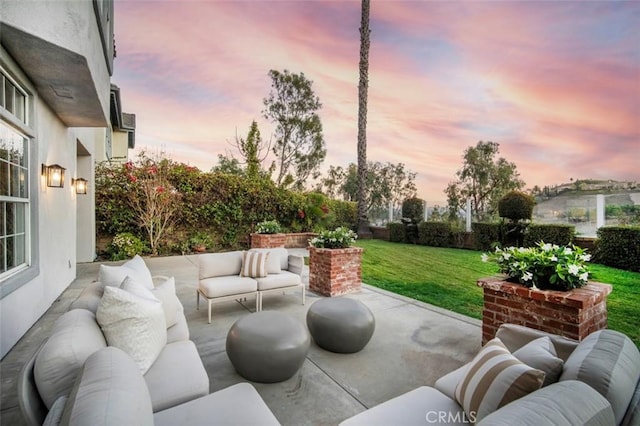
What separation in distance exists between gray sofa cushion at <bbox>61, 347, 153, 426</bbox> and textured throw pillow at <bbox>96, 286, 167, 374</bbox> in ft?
2.17

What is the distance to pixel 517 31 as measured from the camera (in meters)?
6.75

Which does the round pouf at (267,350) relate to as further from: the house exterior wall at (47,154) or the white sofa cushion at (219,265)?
the house exterior wall at (47,154)

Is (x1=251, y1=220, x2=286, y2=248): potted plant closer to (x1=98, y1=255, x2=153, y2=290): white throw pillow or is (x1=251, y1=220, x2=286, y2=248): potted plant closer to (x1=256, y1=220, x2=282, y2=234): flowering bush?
(x1=256, y1=220, x2=282, y2=234): flowering bush

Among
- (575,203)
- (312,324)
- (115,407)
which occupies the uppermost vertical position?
(575,203)

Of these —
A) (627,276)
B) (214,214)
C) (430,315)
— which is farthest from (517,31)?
(214,214)

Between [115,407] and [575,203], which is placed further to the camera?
[575,203]

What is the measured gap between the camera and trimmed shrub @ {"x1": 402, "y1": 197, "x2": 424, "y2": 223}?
14.4 m

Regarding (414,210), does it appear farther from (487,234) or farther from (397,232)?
(487,234)

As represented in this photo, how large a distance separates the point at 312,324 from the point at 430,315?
6.42 ft

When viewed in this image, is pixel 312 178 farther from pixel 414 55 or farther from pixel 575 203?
pixel 575 203

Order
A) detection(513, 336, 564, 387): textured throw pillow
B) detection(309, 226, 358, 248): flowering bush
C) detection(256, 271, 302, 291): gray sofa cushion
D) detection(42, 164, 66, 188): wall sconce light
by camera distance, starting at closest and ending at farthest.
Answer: detection(513, 336, 564, 387): textured throw pillow
detection(42, 164, 66, 188): wall sconce light
detection(256, 271, 302, 291): gray sofa cushion
detection(309, 226, 358, 248): flowering bush

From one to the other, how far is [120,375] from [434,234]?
13.2 metres

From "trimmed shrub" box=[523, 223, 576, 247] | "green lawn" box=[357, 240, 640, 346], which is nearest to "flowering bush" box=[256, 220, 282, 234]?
"green lawn" box=[357, 240, 640, 346]

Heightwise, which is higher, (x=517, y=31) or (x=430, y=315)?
(x=517, y=31)
